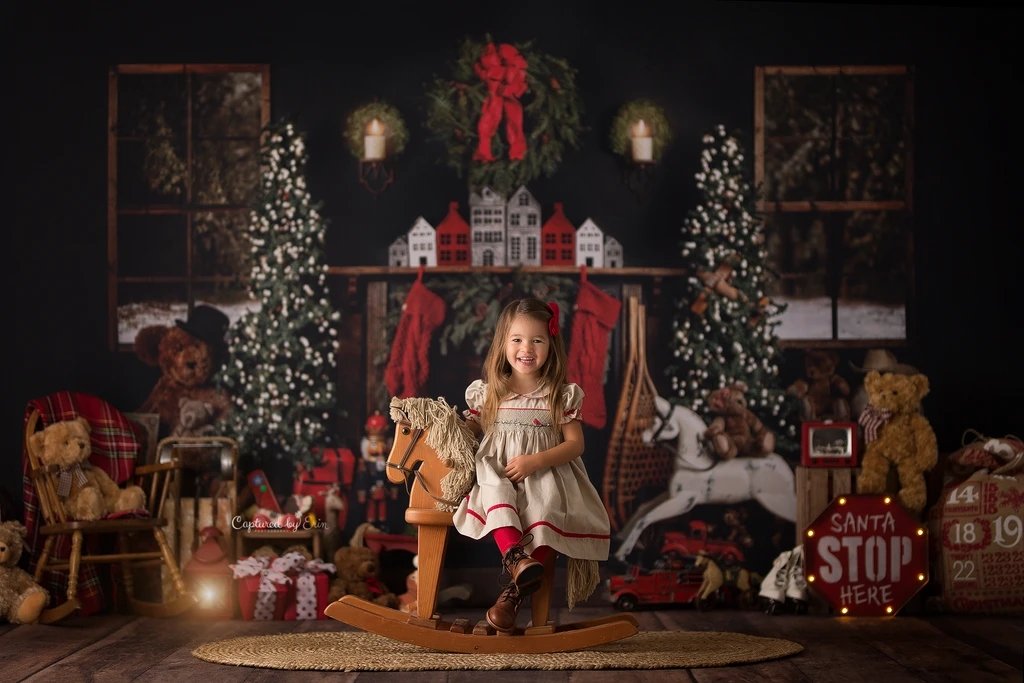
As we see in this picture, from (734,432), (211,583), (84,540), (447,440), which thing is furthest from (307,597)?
(734,432)

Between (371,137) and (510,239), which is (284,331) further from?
(510,239)

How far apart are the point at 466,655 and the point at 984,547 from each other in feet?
7.95

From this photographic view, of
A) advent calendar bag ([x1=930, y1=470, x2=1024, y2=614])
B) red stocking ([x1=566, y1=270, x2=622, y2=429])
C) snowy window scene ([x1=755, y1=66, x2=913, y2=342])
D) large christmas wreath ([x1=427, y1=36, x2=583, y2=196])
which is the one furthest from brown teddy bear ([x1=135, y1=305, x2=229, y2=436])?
advent calendar bag ([x1=930, y1=470, x2=1024, y2=614])

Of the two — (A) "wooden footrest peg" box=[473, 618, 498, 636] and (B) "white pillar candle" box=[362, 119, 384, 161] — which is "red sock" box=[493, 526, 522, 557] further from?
(B) "white pillar candle" box=[362, 119, 384, 161]

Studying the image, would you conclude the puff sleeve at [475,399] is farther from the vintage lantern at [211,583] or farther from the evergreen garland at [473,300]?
the vintage lantern at [211,583]

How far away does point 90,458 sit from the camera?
18.2 ft

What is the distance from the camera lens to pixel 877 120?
19.2 feet

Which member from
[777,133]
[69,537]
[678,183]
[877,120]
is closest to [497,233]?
[678,183]

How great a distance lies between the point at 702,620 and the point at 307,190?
2.54 metres

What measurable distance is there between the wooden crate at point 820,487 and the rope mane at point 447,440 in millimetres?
1870

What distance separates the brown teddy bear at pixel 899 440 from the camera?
5453 mm

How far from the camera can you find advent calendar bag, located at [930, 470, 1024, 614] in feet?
17.6

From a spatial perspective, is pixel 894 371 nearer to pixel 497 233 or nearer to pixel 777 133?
pixel 777 133

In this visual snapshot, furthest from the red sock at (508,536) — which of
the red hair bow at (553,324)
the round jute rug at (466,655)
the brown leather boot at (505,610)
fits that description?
the red hair bow at (553,324)
